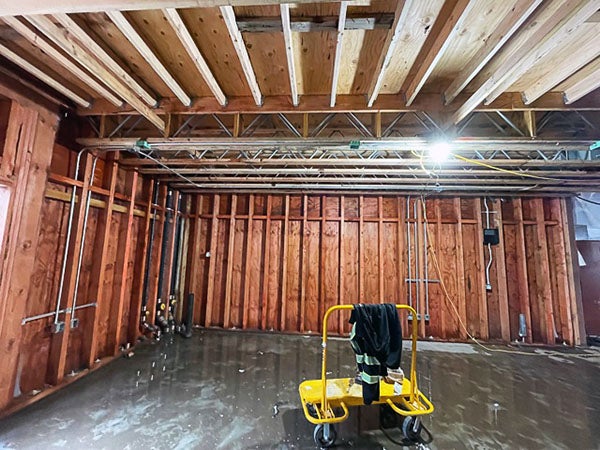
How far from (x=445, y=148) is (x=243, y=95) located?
2.19 m

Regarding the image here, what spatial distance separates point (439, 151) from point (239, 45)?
2.33 metres

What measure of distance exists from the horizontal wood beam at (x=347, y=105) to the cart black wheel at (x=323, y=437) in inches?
112

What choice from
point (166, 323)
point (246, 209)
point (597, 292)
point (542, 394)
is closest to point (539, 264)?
point (597, 292)

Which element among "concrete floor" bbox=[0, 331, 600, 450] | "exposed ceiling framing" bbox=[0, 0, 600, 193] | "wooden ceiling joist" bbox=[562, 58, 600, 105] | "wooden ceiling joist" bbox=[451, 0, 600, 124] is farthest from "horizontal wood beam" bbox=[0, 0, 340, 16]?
"concrete floor" bbox=[0, 331, 600, 450]

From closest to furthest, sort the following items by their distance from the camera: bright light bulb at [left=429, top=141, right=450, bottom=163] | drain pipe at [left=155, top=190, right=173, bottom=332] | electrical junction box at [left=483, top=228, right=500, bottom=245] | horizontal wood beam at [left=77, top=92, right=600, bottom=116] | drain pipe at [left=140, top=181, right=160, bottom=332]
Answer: horizontal wood beam at [left=77, top=92, right=600, bottom=116] < bright light bulb at [left=429, top=141, right=450, bottom=163] < drain pipe at [left=140, top=181, right=160, bottom=332] < drain pipe at [left=155, top=190, right=173, bottom=332] < electrical junction box at [left=483, top=228, right=500, bottom=245]

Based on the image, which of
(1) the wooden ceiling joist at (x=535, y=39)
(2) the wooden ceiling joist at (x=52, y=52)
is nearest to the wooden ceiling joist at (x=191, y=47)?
(2) the wooden ceiling joist at (x=52, y=52)

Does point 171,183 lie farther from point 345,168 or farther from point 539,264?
point 539,264

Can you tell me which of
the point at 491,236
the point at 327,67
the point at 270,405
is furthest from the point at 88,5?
the point at 491,236

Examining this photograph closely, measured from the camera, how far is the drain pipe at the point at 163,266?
4.71m

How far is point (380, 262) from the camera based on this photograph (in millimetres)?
5109

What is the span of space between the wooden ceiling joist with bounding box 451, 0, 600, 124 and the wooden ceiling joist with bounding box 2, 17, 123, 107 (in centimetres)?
316

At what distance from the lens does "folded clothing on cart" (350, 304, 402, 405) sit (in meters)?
2.04

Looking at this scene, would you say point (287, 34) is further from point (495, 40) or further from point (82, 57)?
point (82, 57)

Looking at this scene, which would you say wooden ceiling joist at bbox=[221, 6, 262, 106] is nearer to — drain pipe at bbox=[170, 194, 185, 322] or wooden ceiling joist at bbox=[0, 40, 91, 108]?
wooden ceiling joist at bbox=[0, 40, 91, 108]
